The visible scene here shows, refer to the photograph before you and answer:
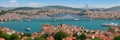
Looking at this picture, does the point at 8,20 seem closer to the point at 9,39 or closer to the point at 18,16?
the point at 18,16

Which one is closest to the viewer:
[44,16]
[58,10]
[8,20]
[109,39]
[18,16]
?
[109,39]

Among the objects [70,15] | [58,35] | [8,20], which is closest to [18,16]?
[8,20]

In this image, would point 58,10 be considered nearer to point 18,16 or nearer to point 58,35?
point 18,16

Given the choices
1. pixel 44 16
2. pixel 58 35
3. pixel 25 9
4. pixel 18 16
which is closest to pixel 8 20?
pixel 18 16

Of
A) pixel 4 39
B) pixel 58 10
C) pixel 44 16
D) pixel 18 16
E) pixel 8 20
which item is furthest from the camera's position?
pixel 58 10

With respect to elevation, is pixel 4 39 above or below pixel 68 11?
above

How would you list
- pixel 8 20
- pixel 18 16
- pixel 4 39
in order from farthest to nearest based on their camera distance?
1. pixel 18 16
2. pixel 8 20
3. pixel 4 39

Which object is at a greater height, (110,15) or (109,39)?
(109,39)

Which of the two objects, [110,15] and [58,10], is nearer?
[110,15]

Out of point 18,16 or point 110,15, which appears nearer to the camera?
point 18,16
